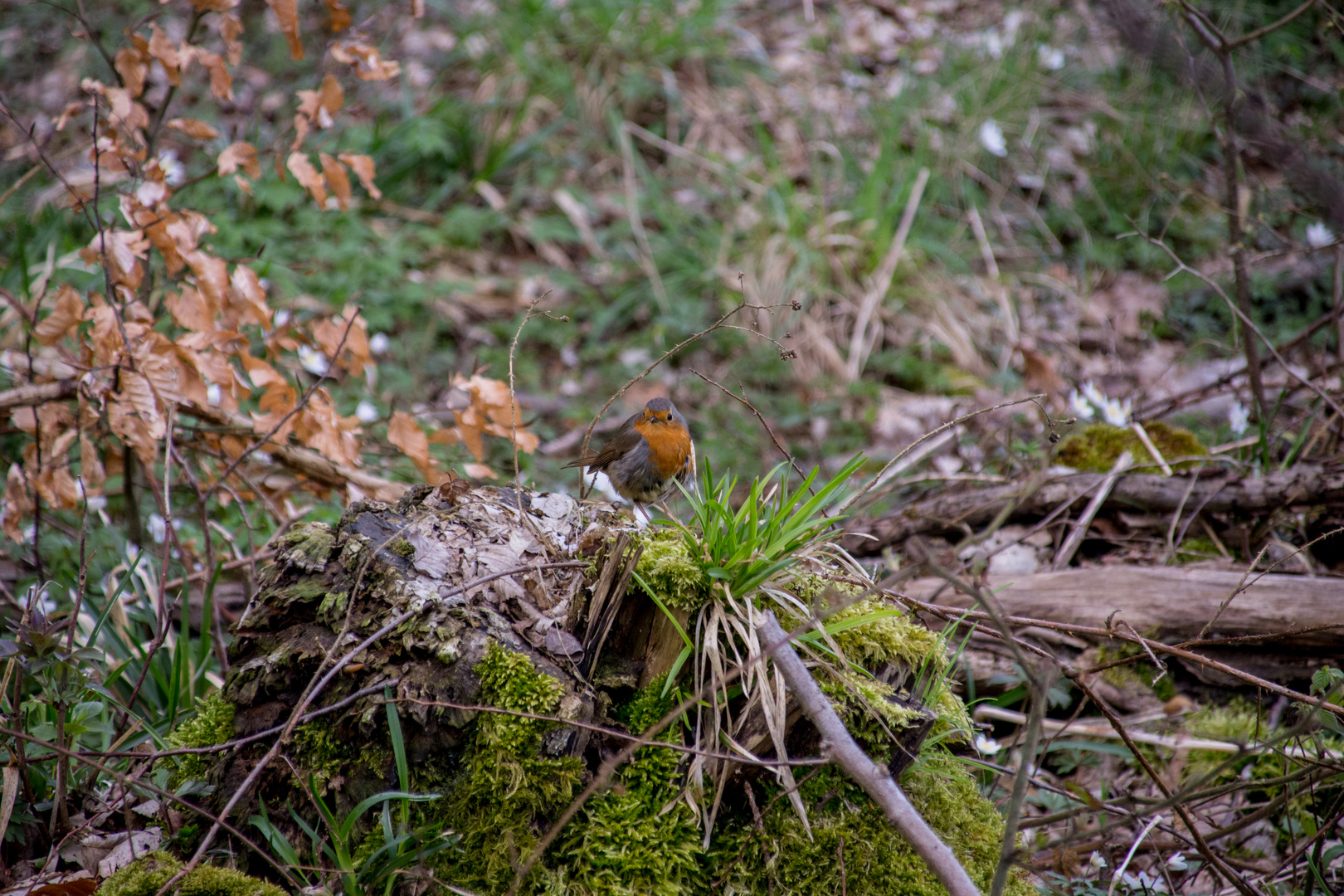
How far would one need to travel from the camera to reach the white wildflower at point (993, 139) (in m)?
5.84

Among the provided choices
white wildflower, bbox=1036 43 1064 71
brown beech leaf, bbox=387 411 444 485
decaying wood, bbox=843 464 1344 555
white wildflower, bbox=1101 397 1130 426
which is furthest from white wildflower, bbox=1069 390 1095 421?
white wildflower, bbox=1036 43 1064 71

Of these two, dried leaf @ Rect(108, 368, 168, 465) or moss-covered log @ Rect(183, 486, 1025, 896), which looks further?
dried leaf @ Rect(108, 368, 168, 465)

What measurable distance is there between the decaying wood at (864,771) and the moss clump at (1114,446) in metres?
2.34

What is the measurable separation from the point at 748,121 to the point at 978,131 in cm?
175

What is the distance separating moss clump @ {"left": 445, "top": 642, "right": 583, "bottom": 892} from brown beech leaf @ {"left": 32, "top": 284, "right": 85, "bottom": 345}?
5.82 ft

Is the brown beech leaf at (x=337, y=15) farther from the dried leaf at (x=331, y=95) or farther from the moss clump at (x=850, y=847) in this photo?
the moss clump at (x=850, y=847)

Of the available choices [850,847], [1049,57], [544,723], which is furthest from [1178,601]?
[1049,57]

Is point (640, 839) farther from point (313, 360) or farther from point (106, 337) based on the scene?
point (313, 360)

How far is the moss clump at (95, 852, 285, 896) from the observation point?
164cm

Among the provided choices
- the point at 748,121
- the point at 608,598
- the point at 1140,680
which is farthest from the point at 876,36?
the point at 608,598

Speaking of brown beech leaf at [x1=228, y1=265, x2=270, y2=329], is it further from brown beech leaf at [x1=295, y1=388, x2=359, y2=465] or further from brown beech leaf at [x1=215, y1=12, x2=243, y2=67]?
brown beech leaf at [x1=215, y1=12, x2=243, y2=67]

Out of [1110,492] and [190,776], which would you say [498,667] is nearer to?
[190,776]

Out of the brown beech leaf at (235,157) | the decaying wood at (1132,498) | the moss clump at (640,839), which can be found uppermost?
the brown beech leaf at (235,157)

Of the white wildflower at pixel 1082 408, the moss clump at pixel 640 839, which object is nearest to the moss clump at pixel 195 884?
the moss clump at pixel 640 839
